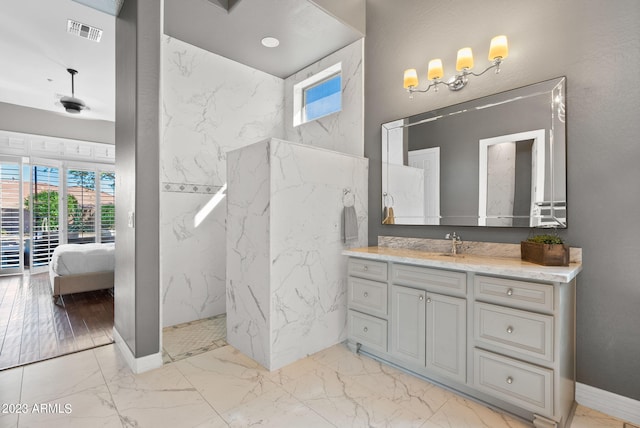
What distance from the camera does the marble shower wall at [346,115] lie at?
A: 130 inches

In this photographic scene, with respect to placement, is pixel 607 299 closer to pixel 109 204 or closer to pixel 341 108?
pixel 341 108

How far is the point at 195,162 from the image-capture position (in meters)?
3.44

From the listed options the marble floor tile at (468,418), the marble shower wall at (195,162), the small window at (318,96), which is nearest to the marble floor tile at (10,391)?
the marble shower wall at (195,162)

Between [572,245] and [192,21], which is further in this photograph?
[192,21]

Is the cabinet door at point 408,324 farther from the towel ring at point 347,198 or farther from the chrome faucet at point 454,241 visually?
the towel ring at point 347,198

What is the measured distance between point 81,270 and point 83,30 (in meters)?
2.80

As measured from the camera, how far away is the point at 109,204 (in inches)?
263

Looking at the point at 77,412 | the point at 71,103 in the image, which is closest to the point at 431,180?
the point at 77,412

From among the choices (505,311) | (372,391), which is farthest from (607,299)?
(372,391)

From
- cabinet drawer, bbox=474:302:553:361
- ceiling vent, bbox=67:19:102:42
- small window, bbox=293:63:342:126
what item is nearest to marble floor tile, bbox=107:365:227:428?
cabinet drawer, bbox=474:302:553:361

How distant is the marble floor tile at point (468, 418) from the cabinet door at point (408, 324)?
326 millimetres

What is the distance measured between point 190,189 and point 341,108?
6.18 ft

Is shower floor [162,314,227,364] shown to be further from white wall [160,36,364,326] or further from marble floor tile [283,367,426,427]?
marble floor tile [283,367,426,427]

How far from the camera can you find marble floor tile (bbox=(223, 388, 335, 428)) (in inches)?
71.1
